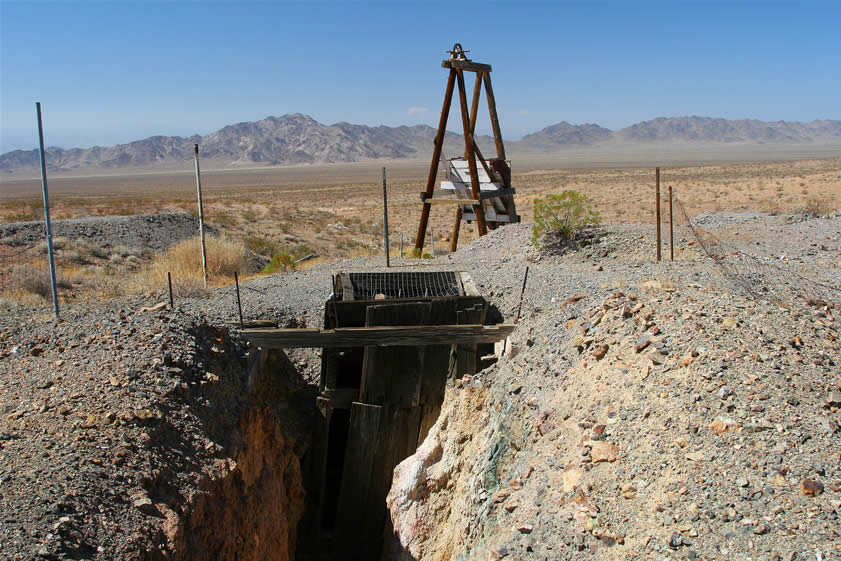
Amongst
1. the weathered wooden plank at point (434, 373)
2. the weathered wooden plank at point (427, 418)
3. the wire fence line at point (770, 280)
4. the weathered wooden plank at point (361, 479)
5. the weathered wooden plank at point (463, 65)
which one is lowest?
the weathered wooden plank at point (361, 479)

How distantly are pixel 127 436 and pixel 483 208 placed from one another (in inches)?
446

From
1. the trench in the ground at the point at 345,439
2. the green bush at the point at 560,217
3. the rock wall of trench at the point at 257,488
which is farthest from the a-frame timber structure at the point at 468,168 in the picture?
the rock wall of trench at the point at 257,488

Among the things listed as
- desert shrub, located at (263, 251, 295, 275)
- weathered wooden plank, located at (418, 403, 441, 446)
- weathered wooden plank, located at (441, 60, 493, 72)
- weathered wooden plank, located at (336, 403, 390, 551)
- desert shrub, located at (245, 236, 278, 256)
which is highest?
weathered wooden plank, located at (441, 60, 493, 72)

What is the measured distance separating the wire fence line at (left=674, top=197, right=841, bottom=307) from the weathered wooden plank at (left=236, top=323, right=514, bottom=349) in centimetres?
313

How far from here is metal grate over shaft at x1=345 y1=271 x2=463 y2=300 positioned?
11031 millimetres

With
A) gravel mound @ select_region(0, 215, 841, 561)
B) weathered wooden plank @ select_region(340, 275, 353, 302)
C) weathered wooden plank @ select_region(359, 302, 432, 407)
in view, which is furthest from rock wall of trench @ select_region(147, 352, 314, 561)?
weathered wooden plank @ select_region(340, 275, 353, 302)

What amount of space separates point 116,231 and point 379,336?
672 inches

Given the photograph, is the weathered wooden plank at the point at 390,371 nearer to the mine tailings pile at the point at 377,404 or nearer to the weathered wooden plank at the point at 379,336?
the mine tailings pile at the point at 377,404

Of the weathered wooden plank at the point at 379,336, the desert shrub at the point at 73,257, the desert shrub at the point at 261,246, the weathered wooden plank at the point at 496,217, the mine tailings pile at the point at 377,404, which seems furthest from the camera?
the desert shrub at the point at 261,246

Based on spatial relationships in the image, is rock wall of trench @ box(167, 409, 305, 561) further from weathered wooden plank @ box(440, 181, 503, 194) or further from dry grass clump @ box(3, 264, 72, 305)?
weathered wooden plank @ box(440, 181, 503, 194)

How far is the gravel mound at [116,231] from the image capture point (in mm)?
21438

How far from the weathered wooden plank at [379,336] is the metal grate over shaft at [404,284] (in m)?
1.66

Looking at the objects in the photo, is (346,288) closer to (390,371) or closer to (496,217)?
(390,371)

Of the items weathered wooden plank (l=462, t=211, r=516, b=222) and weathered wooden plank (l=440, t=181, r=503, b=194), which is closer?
weathered wooden plank (l=440, t=181, r=503, b=194)
